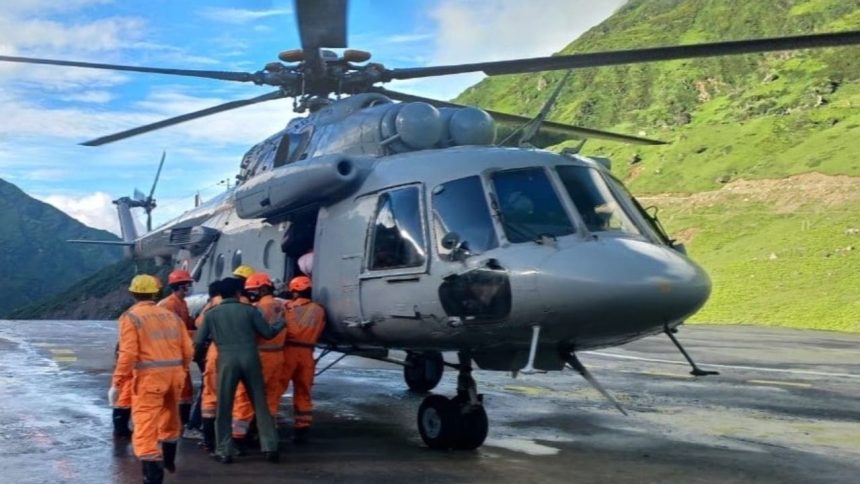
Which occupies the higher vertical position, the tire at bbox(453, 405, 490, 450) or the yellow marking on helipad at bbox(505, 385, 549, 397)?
the tire at bbox(453, 405, 490, 450)

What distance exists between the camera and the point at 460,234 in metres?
7.33

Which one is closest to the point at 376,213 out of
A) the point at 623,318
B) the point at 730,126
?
the point at 623,318

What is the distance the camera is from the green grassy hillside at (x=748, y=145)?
3522cm

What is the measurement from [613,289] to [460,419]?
2203 mm

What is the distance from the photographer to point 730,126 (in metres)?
58.8

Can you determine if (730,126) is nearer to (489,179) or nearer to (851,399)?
(851,399)

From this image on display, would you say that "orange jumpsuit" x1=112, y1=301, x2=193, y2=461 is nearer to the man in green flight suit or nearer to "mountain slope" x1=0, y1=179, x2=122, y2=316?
the man in green flight suit

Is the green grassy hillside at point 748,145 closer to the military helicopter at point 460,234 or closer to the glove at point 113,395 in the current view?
the military helicopter at point 460,234

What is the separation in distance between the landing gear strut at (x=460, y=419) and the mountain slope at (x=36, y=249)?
16854cm

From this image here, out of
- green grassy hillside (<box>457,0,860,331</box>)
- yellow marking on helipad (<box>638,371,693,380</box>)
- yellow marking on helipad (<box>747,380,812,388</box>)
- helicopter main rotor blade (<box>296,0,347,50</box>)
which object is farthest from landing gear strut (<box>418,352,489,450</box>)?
green grassy hillside (<box>457,0,860,331</box>)

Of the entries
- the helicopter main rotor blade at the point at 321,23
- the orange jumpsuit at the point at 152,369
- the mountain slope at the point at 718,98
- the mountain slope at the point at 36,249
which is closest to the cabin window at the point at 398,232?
the helicopter main rotor blade at the point at 321,23

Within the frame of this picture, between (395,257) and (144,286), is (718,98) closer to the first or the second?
(395,257)

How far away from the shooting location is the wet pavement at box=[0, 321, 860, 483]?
7.10 meters

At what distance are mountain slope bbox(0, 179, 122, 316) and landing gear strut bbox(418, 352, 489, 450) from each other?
168537 millimetres
